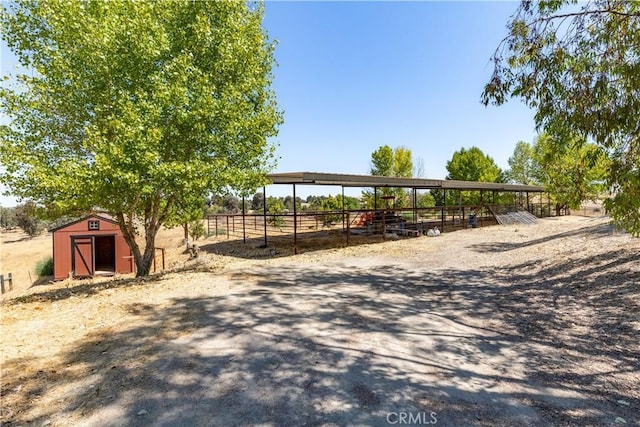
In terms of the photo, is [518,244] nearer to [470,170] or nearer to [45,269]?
[45,269]

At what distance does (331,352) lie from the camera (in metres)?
3.81

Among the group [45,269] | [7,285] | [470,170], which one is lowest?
[7,285]

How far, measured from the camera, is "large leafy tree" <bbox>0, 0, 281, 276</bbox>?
6.46 metres

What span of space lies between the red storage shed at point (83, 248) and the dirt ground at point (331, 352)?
10313 mm

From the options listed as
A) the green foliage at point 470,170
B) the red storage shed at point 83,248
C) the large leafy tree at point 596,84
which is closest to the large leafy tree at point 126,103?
the large leafy tree at point 596,84

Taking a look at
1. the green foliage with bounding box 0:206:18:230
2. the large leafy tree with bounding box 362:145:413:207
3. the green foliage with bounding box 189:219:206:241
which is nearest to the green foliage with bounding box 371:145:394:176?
the large leafy tree with bounding box 362:145:413:207

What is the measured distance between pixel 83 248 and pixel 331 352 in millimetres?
17369

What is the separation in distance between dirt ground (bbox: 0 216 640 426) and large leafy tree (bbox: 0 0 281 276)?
7.59ft

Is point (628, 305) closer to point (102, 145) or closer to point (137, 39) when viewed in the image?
point (102, 145)

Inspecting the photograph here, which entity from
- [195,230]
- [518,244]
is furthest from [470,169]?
[195,230]

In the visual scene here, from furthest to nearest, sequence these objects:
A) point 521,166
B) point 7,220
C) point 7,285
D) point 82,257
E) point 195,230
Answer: point 7,220 < point 521,166 < point 195,230 < point 7,285 < point 82,257

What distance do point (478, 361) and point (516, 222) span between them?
22742mm

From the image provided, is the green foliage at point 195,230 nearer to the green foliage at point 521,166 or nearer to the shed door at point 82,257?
the shed door at point 82,257

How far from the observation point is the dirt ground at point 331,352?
9.05 feet
